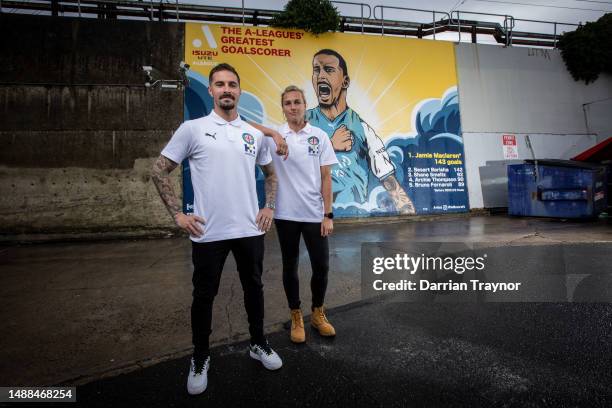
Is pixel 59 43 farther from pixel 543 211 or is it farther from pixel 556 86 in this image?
pixel 556 86

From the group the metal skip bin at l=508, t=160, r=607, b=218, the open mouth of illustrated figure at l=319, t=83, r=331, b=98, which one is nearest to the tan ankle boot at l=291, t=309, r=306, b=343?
the open mouth of illustrated figure at l=319, t=83, r=331, b=98

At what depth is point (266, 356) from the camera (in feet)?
7.10

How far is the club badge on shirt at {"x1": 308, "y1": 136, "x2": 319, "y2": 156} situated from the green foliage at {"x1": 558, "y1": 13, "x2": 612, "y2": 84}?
14.1m

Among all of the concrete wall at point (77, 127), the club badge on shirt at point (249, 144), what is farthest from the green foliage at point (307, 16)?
the club badge on shirt at point (249, 144)

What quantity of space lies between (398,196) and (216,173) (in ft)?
29.1

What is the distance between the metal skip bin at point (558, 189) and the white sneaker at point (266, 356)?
31.7 feet

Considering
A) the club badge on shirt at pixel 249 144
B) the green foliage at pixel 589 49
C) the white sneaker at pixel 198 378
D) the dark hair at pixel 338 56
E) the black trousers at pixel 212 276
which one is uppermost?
the green foliage at pixel 589 49

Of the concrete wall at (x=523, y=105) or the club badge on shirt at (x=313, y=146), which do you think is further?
the concrete wall at (x=523, y=105)

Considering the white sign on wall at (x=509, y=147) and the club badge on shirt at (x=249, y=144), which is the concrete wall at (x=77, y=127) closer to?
the club badge on shirt at (x=249, y=144)

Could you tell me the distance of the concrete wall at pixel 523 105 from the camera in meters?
11.0

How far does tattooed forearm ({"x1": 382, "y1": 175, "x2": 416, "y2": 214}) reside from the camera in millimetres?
10133

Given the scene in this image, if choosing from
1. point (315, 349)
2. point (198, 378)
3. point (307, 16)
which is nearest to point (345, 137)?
point (307, 16)

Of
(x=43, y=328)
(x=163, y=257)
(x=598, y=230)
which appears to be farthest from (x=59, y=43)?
(x=598, y=230)

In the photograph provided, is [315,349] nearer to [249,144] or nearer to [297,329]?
[297,329]
